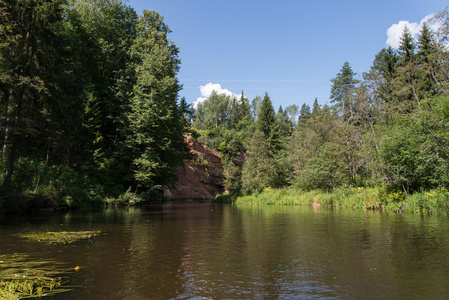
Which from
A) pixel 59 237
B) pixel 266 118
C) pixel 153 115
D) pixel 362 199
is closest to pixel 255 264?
pixel 59 237

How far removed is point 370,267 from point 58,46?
24238 millimetres

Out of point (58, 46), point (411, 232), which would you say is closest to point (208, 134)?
point (58, 46)

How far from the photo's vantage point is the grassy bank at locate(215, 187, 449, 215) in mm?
17564

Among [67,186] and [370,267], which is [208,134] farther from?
[370,267]

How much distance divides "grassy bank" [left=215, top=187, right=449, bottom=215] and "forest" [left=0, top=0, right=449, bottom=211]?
0.81 metres

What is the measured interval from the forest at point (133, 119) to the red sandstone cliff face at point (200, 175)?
1655cm

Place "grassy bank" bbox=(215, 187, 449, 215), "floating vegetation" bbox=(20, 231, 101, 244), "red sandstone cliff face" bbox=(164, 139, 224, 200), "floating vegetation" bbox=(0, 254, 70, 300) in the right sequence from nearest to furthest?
1. "floating vegetation" bbox=(0, 254, 70, 300)
2. "floating vegetation" bbox=(20, 231, 101, 244)
3. "grassy bank" bbox=(215, 187, 449, 215)
4. "red sandstone cliff face" bbox=(164, 139, 224, 200)

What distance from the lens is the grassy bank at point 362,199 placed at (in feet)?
57.6

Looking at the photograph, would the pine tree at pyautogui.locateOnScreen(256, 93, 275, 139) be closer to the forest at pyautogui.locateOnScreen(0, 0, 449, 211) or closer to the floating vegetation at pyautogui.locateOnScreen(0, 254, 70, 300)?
the forest at pyautogui.locateOnScreen(0, 0, 449, 211)

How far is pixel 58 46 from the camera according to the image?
2139cm

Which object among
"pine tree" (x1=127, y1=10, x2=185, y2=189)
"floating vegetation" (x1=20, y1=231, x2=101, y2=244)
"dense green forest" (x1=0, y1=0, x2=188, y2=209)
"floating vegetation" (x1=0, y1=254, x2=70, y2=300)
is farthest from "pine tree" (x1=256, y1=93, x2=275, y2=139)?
"floating vegetation" (x1=0, y1=254, x2=70, y2=300)

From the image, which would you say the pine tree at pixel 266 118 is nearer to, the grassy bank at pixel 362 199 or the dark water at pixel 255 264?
the grassy bank at pixel 362 199

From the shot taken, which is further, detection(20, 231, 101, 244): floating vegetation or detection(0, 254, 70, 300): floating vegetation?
detection(20, 231, 101, 244): floating vegetation

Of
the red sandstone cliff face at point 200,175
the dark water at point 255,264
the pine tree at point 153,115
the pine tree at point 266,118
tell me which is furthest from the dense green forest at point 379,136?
the pine tree at point 153,115
